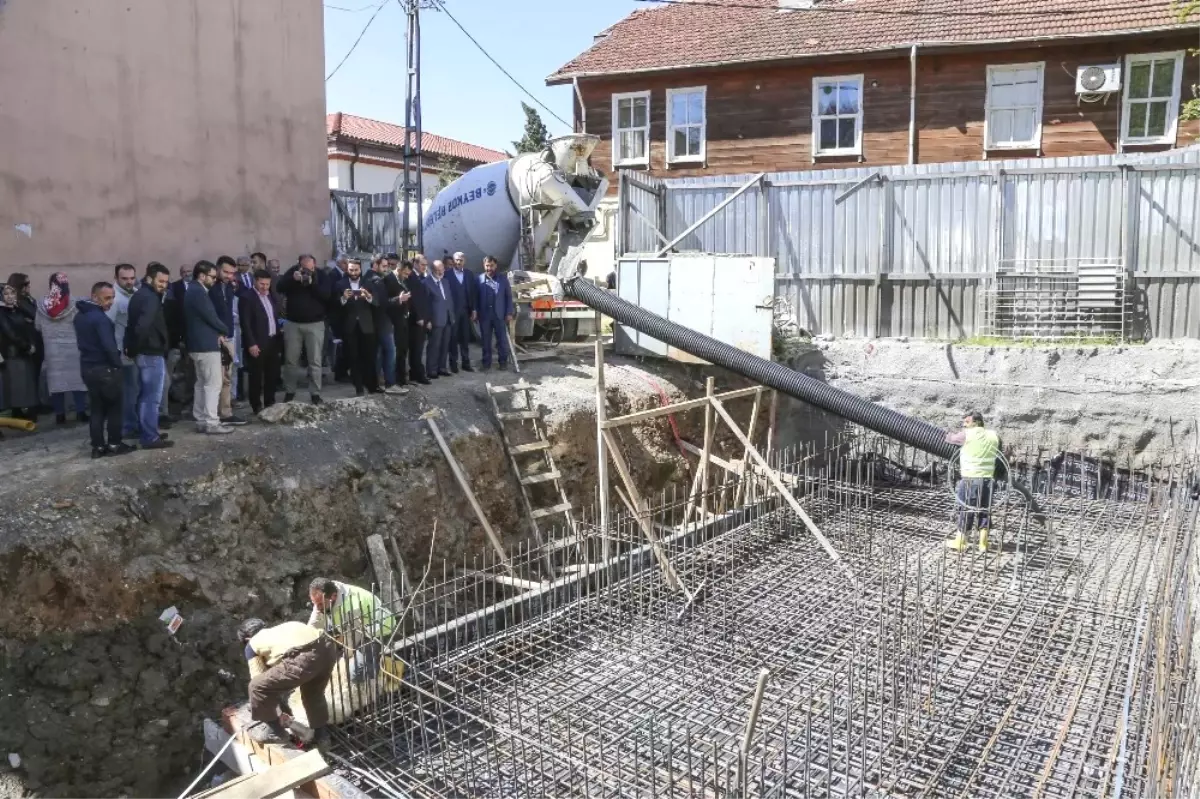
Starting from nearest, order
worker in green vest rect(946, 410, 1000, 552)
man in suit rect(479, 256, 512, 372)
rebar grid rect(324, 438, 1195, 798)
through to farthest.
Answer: rebar grid rect(324, 438, 1195, 798) < worker in green vest rect(946, 410, 1000, 552) < man in suit rect(479, 256, 512, 372)

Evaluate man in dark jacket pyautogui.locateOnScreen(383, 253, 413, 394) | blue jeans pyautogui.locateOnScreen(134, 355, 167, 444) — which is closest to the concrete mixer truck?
man in dark jacket pyautogui.locateOnScreen(383, 253, 413, 394)

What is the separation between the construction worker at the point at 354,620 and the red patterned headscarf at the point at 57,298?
4180mm

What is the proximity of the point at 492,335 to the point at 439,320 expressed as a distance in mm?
1177

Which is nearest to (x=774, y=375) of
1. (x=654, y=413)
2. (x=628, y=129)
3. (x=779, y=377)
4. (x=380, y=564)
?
(x=779, y=377)

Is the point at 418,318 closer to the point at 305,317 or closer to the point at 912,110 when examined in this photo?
the point at 305,317

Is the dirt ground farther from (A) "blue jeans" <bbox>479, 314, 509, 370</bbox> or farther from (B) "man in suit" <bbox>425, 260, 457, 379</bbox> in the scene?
(A) "blue jeans" <bbox>479, 314, 509, 370</bbox>

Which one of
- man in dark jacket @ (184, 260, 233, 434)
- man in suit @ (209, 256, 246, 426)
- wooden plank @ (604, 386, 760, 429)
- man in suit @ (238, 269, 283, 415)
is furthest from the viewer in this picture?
wooden plank @ (604, 386, 760, 429)

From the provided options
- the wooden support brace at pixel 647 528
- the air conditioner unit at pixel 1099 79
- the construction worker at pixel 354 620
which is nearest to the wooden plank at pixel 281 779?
the construction worker at pixel 354 620

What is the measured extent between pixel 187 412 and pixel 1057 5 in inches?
610

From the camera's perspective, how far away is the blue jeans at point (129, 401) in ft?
24.1

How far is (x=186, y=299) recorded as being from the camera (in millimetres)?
7410

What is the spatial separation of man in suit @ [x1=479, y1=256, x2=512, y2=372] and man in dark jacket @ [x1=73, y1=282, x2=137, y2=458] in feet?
14.3

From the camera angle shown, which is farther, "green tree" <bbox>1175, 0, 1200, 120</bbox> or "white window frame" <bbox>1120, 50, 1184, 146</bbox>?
"white window frame" <bbox>1120, 50, 1184, 146</bbox>

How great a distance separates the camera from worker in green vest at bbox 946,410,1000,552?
879cm
